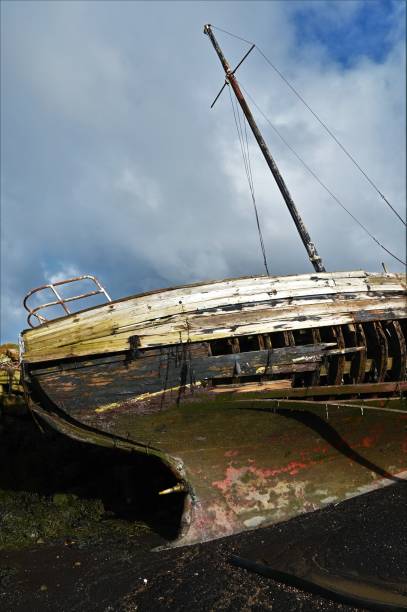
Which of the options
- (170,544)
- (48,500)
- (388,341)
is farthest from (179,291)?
(48,500)

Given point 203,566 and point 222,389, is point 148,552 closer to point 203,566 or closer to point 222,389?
point 203,566

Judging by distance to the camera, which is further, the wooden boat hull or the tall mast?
the tall mast

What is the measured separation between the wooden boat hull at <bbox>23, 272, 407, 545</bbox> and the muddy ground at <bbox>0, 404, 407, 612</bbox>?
498mm

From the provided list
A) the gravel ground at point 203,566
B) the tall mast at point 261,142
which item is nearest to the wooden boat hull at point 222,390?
the gravel ground at point 203,566

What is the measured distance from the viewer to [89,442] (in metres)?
6.37

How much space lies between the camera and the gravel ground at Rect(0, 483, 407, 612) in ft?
15.8

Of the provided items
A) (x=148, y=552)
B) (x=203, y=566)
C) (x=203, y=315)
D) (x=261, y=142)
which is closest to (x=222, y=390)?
(x=203, y=315)

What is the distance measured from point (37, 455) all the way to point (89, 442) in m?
4.40

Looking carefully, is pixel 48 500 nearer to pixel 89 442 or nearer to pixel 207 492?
pixel 89 442

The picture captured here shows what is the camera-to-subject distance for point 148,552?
606 cm

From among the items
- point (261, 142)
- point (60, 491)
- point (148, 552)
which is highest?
point (261, 142)

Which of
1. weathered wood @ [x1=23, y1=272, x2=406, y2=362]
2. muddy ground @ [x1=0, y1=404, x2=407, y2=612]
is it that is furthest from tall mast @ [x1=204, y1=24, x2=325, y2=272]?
muddy ground @ [x1=0, y1=404, x2=407, y2=612]

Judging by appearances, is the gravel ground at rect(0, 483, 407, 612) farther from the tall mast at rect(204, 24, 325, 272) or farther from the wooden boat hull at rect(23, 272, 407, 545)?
the tall mast at rect(204, 24, 325, 272)

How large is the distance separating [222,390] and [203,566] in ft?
7.50
